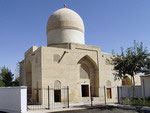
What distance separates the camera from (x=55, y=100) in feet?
65.1

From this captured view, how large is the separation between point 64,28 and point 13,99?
43.2 feet

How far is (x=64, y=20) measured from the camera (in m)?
24.1

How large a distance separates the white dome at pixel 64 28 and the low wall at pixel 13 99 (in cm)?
1122

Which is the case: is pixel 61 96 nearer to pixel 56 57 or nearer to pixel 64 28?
pixel 56 57

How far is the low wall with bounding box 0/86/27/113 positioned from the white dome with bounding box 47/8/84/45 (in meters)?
11.2

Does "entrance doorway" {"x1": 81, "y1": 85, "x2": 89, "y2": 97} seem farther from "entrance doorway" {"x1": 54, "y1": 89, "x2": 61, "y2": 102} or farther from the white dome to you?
the white dome

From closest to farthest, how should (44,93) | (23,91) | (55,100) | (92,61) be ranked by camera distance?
1. (23,91)
2. (44,93)
3. (55,100)
4. (92,61)

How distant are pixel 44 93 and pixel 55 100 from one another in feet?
6.22

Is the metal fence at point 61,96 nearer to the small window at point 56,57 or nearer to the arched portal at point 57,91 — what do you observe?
the arched portal at point 57,91

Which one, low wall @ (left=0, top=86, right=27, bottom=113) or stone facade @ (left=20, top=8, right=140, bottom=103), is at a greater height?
stone facade @ (left=20, top=8, right=140, bottom=103)

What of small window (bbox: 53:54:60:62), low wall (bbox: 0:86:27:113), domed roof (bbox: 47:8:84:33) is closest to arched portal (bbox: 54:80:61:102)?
small window (bbox: 53:54:60:62)

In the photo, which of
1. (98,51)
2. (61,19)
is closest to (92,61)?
(98,51)

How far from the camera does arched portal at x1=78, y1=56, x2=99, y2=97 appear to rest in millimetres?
23497

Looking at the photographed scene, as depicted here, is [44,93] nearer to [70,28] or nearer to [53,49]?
[53,49]
